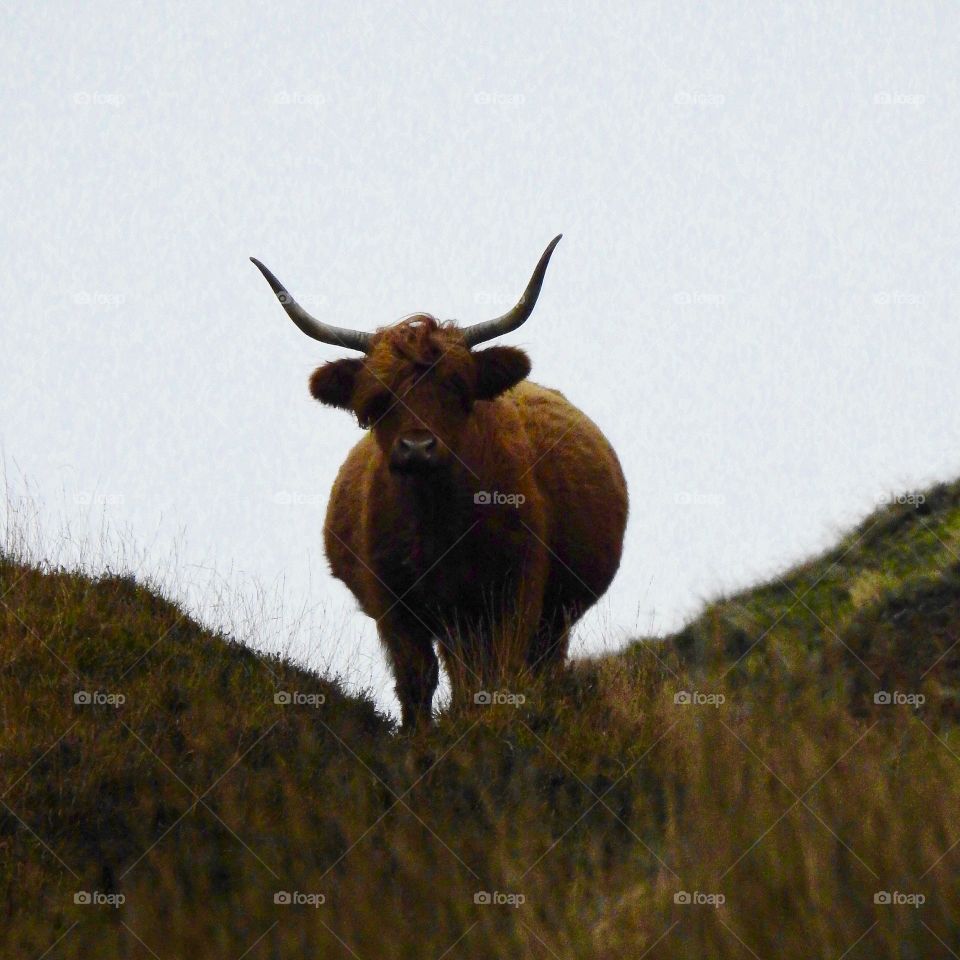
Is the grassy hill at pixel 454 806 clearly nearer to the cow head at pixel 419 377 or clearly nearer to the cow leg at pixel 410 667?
the cow leg at pixel 410 667

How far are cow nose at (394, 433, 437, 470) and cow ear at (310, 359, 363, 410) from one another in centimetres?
101

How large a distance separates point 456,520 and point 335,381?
1.23m

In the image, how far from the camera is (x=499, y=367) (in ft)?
26.7

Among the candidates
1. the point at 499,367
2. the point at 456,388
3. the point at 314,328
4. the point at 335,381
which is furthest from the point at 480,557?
the point at 314,328

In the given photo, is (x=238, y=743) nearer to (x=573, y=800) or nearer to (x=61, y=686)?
(x=61, y=686)

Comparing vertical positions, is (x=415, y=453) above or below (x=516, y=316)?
below

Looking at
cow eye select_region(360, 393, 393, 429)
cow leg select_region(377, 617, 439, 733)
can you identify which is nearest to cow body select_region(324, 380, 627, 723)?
Answer: cow leg select_region(377, 617, 439, 733)

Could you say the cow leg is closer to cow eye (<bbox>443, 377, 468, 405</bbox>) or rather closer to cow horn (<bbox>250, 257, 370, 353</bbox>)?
cow eye (<bbox>443, 377, 468, 405</bbox>)

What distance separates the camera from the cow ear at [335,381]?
8.26 m

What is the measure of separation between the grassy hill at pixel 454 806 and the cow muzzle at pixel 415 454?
136 cm

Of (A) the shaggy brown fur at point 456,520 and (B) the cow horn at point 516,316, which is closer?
(A) the shaggy brown fur at point 456,520

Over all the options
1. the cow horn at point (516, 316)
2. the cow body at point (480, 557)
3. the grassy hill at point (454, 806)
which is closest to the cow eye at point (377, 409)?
the cow body at point (480, 557)

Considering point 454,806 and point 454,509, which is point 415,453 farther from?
point 454,806

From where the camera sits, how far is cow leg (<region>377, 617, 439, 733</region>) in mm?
8070
